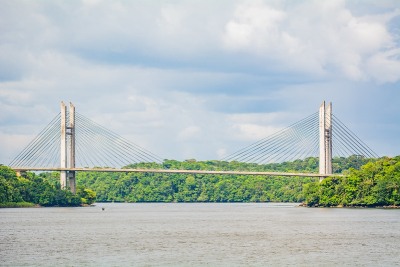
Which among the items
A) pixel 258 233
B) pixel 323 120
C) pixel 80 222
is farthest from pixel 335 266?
pixel 323 120

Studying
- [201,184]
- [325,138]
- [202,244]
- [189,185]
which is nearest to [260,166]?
[201,184]

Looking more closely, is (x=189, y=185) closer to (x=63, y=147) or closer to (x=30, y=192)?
(x=30, y=192)

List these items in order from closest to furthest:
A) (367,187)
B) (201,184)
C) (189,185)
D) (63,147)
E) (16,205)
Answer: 1. (367,187)
2. (63,147)
3. (16,205)
4. (189,185)
5. (201,184)

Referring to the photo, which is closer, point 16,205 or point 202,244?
point 202,244

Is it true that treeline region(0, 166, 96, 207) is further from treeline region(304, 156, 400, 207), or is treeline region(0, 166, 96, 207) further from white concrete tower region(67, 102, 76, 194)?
treeline region(304, 156, 400, 207)

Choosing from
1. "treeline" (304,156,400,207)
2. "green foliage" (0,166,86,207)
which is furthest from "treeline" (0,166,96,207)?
"treeline" (304,156,400,207)

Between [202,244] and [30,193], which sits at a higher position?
[30,193]

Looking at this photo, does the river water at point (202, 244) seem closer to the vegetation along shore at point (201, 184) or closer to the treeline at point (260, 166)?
the vegetation along shore at point (201, 184)
